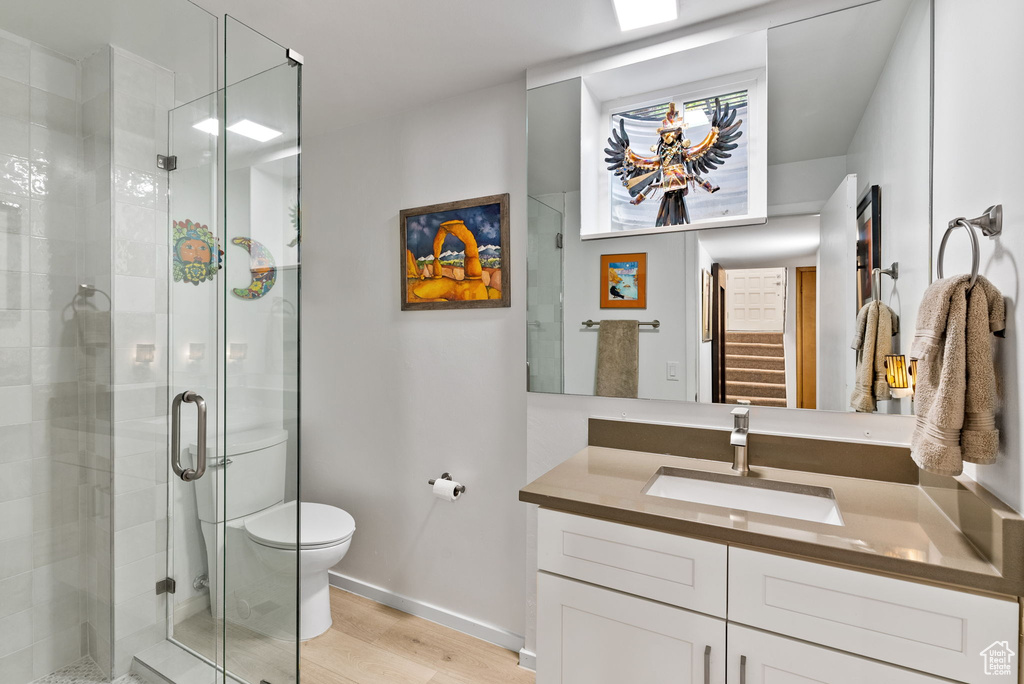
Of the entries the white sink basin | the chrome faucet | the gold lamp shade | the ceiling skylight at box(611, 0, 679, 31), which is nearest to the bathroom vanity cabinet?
the white sink basin

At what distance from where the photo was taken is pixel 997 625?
895 millimetres

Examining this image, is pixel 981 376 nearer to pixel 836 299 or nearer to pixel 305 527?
pixel 836 299

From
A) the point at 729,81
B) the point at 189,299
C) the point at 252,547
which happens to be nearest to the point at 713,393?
the point at 729,81

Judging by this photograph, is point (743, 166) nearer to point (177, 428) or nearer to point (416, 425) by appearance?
point (416, 425)

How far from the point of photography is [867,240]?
1.45m

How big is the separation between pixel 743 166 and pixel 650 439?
95 cm

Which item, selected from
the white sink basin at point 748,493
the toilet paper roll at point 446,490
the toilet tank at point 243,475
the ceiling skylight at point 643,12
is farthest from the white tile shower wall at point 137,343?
the white sink basin at point 748,493

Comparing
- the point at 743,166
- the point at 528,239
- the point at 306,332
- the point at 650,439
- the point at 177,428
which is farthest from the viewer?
the point at 306,332

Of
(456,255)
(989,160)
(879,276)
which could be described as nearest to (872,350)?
(879,276)

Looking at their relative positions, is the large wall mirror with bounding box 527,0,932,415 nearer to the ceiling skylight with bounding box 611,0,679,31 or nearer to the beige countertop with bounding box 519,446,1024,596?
the ceiling skylight with bounding box 611,0,679,31

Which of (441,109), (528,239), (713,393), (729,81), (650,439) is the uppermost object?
(441,109)

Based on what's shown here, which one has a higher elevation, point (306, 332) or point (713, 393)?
point (306, 332)

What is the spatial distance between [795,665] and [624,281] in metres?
1.19

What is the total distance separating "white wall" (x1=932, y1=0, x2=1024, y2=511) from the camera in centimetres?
91
